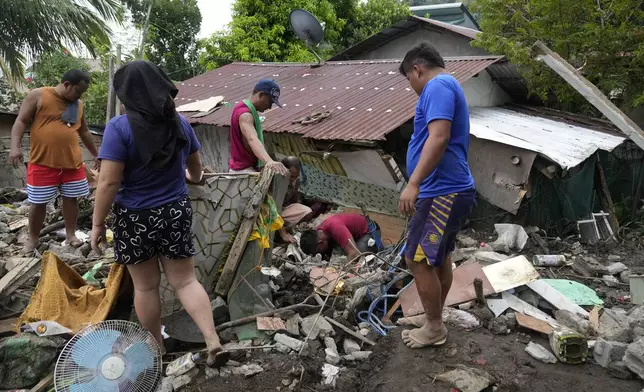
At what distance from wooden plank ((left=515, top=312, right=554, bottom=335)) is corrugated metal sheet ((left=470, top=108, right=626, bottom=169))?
3015 millimetres

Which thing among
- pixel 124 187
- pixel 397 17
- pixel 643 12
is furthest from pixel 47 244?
pixel 397 17

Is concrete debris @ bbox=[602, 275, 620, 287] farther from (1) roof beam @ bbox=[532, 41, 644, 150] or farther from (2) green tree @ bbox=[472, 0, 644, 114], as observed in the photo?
(2) green tree @ bbox=[472, 0, 644, 114]

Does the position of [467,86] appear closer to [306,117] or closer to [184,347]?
[306,117]

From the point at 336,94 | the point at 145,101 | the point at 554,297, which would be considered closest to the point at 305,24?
the point at 336,94

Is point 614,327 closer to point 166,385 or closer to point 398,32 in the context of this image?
point 166,385

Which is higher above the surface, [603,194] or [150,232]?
[150,232]

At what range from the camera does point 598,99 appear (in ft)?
9.04

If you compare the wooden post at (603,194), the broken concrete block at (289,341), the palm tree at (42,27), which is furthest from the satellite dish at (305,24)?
the broken concrete block at (289,341)

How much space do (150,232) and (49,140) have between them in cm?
255

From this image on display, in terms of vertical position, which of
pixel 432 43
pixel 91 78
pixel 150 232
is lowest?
pixel 150 232

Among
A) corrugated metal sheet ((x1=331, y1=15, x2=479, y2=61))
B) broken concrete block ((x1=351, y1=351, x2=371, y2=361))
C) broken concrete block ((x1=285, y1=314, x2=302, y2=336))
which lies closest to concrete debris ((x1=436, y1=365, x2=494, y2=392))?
broken concrete block ((x1=351, y1=351, x2=371, y2=361))

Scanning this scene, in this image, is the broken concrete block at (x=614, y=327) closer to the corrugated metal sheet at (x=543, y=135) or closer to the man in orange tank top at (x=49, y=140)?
the corrugated metal sheet at (x=543, y=135)

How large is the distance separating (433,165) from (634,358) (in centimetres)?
182

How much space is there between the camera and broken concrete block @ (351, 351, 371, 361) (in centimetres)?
312
